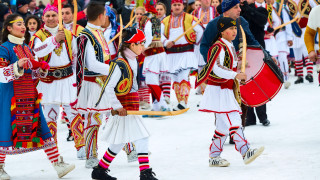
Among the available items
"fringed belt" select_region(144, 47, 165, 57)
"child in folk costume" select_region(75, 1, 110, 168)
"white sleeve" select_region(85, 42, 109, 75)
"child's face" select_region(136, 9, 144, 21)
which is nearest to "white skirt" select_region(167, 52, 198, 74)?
"fringed belt" select_region(144, 47, 165, 57)

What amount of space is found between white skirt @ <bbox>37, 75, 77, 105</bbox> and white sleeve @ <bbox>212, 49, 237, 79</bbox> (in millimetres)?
2087

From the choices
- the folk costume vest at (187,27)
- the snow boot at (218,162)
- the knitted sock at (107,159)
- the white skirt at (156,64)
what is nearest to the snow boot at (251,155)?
the snow boot at (218,162)

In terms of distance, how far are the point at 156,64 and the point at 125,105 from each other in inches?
213

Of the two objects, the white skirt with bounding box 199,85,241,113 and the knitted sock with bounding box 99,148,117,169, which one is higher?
the white skirt with bounding box 199,85,241,113

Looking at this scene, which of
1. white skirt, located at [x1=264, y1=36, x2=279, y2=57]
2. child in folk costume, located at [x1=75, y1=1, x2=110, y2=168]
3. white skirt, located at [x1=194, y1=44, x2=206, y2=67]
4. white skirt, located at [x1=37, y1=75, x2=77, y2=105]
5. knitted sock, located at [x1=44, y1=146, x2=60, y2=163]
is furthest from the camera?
white skirt, located at [x1=264, y1=36, x2=279, y2=57]

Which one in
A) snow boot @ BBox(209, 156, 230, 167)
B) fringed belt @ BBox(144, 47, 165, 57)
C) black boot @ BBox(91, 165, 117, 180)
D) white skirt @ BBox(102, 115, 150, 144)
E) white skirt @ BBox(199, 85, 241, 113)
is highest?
fringed belt @ BBox(144, 47, 165, 57)

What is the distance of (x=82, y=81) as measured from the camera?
7594 millimetres

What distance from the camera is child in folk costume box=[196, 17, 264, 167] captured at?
7062 millimetres

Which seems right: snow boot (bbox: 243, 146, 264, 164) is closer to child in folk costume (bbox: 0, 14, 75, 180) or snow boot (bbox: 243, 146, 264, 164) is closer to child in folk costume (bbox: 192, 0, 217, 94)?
child in folk costume (bbox: 0, 14, 75, 180)

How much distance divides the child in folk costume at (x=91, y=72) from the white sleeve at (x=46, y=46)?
16.2 inches

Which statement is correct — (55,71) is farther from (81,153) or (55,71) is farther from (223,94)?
(223,94)

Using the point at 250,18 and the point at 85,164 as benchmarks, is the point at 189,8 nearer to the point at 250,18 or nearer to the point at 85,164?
the point at 250,18

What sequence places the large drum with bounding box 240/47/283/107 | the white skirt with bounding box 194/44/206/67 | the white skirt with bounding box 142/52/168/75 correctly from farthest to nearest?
the white skirt with bounding box 194/44/206/67 < the white skirt with bounding box 142/52/168/75 < the large drum with bounding box 240/47/283/107

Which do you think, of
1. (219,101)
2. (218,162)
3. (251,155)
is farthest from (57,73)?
(251,155)
